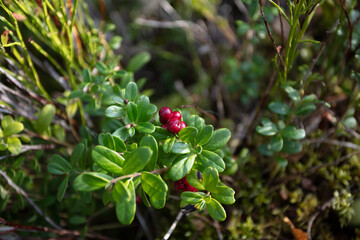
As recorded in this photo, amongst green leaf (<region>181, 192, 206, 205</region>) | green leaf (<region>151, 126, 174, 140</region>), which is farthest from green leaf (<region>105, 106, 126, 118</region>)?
green leaf (<region>181, 192, 206, 205</region>)

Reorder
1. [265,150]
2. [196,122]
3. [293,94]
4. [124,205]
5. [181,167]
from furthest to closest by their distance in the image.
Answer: [265,150]
[293,94]
[196,122]
[181,167]
[124,205]

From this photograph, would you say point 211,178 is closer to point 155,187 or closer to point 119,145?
Result: point 155,187

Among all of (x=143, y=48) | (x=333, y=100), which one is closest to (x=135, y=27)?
(x=143, y=48)

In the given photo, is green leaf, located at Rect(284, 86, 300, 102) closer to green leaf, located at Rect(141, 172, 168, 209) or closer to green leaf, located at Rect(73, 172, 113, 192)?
green leaf, located at Rect(141, 172, 168, 209)

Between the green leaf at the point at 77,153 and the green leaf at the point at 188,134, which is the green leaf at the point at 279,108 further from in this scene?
the green leaf at the point at 77,153

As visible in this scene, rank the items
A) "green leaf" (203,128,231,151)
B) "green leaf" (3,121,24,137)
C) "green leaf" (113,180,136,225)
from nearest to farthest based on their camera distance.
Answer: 1. "green leaf" (113,180,136,225)
2. "green leaf" (203,128,231,151)
3. "green leaf" (3,121,24,137)

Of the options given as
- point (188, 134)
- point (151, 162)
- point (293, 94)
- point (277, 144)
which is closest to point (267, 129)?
point (277, 144)
